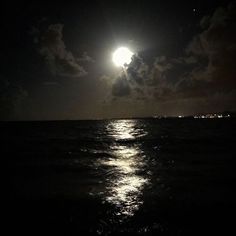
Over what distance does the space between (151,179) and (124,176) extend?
201 cm

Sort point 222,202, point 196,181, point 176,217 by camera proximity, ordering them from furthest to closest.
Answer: point 196,181, point 222,202, point 176,217

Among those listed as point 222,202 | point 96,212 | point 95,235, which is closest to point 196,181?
point 222,202

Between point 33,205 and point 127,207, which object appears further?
point 33,205

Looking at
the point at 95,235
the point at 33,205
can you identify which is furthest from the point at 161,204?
the point at 33,205

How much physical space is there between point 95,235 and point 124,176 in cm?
894

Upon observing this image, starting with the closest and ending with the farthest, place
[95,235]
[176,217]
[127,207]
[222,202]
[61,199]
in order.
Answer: [95,235]
[176,217]
[127,207]
[222,202]
[61,199]

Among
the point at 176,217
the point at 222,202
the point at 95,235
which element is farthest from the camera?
the point at 222,202

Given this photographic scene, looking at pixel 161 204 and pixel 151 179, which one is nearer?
pixel 161 204

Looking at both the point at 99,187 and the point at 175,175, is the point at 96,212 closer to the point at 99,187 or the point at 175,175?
the point at 99,187

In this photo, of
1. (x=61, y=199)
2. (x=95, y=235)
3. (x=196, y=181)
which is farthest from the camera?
(x=196, y=181)

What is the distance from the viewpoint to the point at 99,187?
14414 millimetres

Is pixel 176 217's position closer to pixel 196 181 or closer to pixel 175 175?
pixel 196 181

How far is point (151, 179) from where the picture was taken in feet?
53.0

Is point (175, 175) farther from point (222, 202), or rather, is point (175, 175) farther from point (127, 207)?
point (127, 207)
